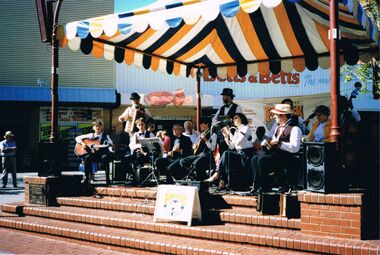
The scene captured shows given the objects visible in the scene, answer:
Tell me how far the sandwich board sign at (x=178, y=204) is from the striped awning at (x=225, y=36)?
2731mm

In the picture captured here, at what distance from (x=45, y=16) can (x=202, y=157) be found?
4.58m

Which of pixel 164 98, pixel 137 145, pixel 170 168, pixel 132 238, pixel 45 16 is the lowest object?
pixel 132 238

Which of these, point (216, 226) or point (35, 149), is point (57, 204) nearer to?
point (216, 226)

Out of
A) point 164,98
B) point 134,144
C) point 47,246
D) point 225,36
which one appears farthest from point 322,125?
point 164,98

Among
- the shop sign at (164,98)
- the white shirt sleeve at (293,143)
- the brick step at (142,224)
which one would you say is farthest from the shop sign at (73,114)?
the white shirt sleeve at (293,143)

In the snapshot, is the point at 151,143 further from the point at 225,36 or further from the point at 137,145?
the point at 225,36

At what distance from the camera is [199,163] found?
8344 millimetres

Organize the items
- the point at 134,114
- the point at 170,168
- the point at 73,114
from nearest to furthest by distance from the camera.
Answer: the point at 170,168
the point at 134,114
the point at 73,114

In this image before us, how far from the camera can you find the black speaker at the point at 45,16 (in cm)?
905

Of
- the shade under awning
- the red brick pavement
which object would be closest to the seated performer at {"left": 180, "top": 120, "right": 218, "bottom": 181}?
the red brick pavement

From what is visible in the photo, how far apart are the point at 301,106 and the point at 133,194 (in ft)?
31.4

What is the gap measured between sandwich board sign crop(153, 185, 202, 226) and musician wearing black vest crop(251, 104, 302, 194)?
3.69 ft

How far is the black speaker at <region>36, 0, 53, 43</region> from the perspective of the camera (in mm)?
9055

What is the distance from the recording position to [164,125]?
25.5 m
